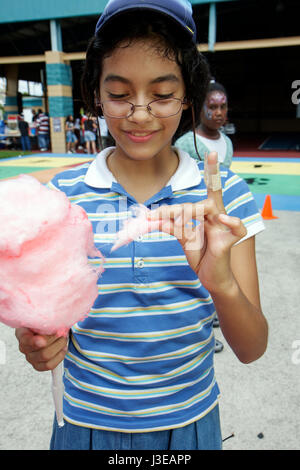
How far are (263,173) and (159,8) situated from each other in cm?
897

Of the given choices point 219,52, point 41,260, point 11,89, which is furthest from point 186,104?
point 219,52

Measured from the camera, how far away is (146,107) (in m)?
1.09

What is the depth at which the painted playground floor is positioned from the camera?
684 cm

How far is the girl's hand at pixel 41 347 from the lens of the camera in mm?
922

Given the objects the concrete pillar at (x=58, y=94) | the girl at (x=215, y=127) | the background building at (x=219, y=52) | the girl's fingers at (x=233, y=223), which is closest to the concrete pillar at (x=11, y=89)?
the background building at (x=219, y=52)

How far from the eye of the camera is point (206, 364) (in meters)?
1.20

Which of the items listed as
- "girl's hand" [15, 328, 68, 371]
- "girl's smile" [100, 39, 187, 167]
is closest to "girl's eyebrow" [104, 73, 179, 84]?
"girl's smile" [100, 39, 187, 167]

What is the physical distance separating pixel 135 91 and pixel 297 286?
3069 millimetres

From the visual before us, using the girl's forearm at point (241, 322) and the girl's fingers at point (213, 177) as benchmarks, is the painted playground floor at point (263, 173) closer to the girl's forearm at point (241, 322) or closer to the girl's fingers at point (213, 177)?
the girl's forearm at point (241, 322)

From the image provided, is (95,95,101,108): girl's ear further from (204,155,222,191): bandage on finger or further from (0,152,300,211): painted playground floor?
(0,152,300,211): painted playground floor

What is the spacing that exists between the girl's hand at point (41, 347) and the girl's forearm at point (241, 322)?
0.42m

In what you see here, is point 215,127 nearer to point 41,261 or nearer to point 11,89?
point 41,261
